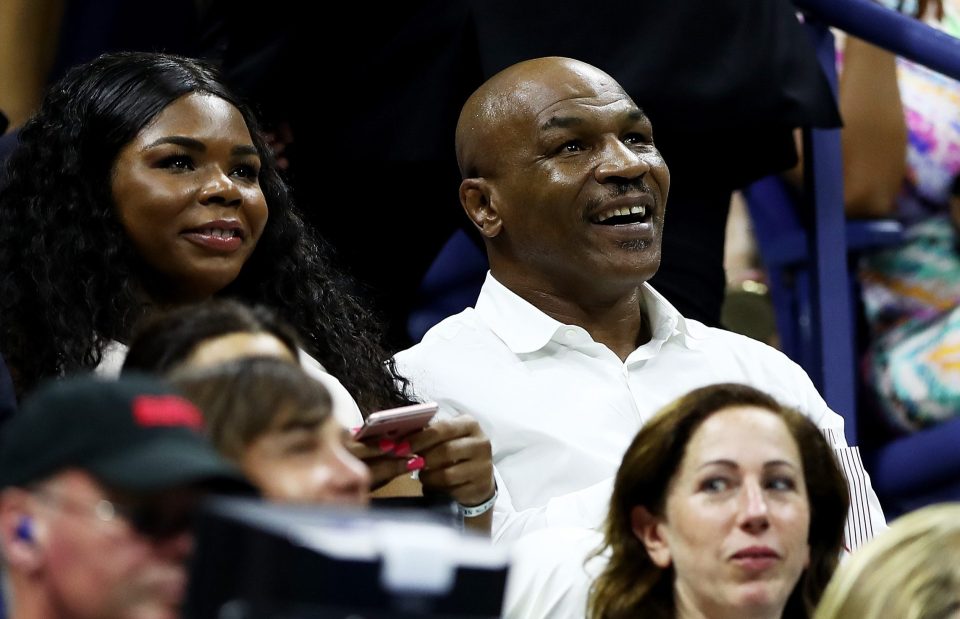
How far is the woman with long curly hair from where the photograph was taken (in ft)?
7.95

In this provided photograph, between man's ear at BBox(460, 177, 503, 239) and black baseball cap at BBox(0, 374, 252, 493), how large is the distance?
168 centimetres

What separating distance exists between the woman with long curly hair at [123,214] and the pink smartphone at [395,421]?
45 centimetres

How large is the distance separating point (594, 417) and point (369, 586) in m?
1.54

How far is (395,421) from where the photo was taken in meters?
1.95

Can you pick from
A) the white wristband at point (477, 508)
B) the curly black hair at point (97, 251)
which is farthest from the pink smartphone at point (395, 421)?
the curly black hair at point (97, 251)

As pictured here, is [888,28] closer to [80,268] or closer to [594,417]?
[594,417]

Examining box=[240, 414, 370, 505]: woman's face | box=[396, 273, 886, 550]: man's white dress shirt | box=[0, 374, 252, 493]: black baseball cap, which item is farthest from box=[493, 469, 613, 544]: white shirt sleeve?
box=[0, 374, 252, 493]: black baseball cap

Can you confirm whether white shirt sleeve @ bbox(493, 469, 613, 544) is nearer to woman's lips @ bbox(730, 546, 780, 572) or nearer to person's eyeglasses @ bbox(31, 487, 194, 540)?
woman's lips @ bbox(730, 546, 780, 572)

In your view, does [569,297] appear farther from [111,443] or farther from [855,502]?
[111,443]

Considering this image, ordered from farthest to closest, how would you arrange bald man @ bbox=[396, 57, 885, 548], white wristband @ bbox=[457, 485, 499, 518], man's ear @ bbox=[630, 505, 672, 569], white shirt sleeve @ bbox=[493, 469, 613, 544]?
bald man @ bbox=[396, 57, 885, 548], white shirt sleeve @ bbox=[493, 469, 613, 544], white wristband @ bbox=[457, 485, 499, 518], man's ear @ bbox=[630, 505, 672, 569]

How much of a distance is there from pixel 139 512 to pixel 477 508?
1060 mm

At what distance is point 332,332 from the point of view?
2701 millimetres

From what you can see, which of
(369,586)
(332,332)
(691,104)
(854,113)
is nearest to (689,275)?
(691,104)

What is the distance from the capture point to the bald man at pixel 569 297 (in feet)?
8.82
